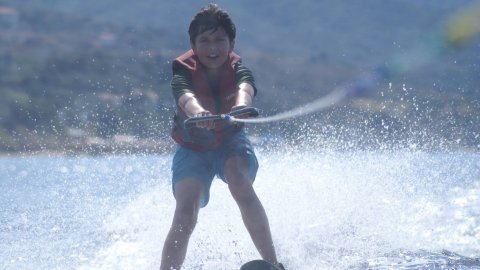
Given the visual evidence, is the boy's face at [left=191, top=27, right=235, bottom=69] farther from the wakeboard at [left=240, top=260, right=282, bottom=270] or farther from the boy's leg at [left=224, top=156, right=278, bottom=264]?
the wakeboard at [left=240, top=260, right=282, bottom=270]

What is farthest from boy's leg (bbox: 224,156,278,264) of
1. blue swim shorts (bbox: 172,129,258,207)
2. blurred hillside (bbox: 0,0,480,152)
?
blurred hillside (bbox: 0,0,480,152)

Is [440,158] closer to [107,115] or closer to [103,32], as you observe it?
[107,115]

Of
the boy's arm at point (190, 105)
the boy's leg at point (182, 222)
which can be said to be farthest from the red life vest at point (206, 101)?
the boy's leg at point (182, 222)

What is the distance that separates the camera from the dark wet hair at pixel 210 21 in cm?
430

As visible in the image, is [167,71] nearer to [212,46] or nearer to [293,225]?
[293,225]

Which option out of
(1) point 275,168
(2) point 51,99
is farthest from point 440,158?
(2) point 51,99

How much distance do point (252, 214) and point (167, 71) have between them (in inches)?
3873

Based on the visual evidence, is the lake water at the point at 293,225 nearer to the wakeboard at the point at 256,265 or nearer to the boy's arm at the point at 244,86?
the wakeboard at the point at 256,265

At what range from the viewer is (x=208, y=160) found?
14.6ft

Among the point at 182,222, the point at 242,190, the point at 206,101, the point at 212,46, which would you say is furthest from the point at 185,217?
the point at 212,46

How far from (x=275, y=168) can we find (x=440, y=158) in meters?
7.10

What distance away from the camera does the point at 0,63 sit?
99312 mm

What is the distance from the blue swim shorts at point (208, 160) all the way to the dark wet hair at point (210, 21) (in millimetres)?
565

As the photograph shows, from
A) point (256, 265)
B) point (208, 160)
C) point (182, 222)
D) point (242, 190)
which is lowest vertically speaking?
point (256, 265)
